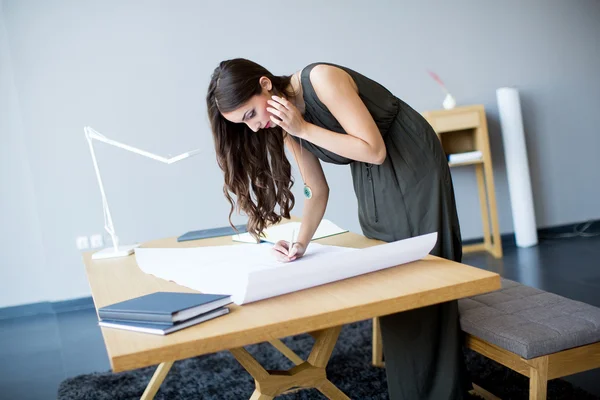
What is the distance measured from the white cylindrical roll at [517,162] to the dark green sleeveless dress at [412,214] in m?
3.00

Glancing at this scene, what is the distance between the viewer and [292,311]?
133cm

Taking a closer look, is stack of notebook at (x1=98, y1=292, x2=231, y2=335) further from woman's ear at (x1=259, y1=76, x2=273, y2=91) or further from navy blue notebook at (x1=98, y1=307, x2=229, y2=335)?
woman's ear at (x1=259, y1=76, x2=273, y2=91)

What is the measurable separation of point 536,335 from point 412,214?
0.46 m

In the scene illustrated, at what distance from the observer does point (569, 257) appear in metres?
4.36

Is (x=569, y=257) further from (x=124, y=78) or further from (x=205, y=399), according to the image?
(x=124, y=78)

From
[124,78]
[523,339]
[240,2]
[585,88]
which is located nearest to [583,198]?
[585,88]

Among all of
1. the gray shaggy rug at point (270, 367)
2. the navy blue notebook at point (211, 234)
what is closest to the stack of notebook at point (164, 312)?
the navy blue notebook at point (211, 234)

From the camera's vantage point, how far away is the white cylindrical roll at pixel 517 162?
478 cm

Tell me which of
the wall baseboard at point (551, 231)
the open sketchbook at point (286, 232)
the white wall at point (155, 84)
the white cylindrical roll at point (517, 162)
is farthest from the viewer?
the wall baseboard at point (551, 231)

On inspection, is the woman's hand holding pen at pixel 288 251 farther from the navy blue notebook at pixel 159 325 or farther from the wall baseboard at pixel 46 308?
the wall baseboard at pixel 46 308

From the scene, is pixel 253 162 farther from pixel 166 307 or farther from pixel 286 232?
pixel 166 307

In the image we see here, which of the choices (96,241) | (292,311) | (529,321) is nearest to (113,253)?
(292,311)

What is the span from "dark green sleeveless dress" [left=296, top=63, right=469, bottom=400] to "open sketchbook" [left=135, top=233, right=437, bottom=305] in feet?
0.81

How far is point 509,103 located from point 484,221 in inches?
33.7
